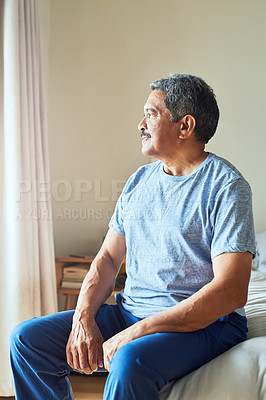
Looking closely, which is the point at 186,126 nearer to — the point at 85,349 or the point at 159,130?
the point at 159,130

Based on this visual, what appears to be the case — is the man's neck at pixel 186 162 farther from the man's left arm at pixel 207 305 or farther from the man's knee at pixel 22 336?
the man's knee at pixel 22 336

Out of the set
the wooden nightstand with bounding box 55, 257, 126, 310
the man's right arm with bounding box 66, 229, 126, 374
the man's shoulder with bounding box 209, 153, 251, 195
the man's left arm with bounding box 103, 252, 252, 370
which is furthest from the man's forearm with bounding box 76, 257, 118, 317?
the wooden nightstand with bounding box 55, 257, 126, 310

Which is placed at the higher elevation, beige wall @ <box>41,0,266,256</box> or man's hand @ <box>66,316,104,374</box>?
beige wall @ <box>41,0,266,256</box>

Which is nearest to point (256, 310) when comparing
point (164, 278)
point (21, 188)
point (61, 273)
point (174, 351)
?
point (164, 278)

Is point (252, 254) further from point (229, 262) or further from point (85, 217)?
point (85, 217)

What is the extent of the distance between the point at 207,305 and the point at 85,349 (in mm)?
385

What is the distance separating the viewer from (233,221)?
127 cm

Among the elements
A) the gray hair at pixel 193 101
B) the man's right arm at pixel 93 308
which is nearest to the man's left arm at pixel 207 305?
the man's right arm at pixel 93 308

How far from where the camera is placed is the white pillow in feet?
4.73

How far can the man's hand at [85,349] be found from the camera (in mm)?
1334

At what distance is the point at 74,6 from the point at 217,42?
3.25 feet

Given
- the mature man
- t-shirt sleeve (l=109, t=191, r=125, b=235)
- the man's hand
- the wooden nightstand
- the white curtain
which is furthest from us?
the wooden nightstand

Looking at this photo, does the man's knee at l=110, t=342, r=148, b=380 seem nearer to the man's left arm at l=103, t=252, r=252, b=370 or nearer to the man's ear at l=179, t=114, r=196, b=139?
the man's left arm at l=103, t=252, r=252, b=370

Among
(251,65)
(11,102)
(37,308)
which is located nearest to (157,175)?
(11,102)
